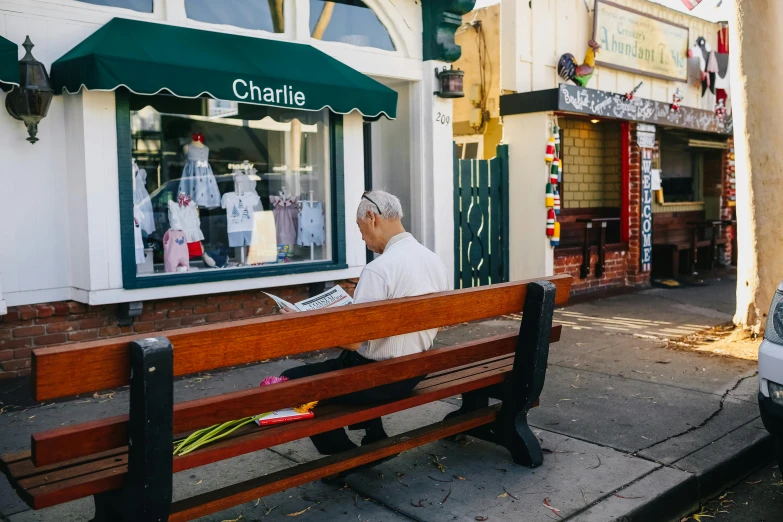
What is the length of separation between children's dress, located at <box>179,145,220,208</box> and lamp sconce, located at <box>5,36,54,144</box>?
1615mm

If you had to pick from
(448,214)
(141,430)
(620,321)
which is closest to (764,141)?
(620,321)

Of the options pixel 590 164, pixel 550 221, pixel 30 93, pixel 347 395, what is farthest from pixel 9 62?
pixel 590 164

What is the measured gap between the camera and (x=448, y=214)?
9133 mm

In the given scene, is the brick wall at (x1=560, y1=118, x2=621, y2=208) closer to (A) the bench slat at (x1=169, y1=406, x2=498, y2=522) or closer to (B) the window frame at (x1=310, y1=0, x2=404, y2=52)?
(B) the window frame at (x1=310, y1=0, x2=404, y2=52)

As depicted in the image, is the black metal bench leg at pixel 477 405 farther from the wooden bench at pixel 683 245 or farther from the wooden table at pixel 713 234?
the wooden table at pixel 713 234

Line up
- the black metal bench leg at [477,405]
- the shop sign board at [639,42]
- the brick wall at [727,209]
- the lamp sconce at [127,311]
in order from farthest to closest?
the brick wall at [727,209], the shop sign board at [639,42], the lamp sconce at [127,311], the black metal bench leg at [477,405]

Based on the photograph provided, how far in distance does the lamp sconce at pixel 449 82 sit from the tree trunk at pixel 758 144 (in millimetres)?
2918

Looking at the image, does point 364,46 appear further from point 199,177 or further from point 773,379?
point 773,379

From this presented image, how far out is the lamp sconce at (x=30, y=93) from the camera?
19.0 ft

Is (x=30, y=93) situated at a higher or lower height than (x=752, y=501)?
higher

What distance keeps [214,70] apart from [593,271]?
23.6ft

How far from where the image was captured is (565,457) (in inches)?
172

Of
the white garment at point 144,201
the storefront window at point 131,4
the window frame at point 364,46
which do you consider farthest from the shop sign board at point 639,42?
the white garment at point 144,201

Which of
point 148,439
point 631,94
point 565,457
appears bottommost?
point 565,457
